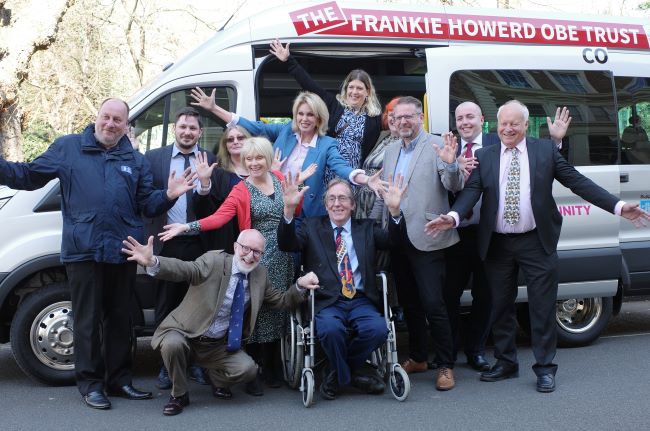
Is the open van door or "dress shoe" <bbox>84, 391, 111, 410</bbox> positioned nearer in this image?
"dress shoe" <bbox>84, 391, 111, 410</bbox>

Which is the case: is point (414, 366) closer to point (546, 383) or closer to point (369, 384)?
point (369, 384)

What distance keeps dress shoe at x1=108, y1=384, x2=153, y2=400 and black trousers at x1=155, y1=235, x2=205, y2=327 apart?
496 mm

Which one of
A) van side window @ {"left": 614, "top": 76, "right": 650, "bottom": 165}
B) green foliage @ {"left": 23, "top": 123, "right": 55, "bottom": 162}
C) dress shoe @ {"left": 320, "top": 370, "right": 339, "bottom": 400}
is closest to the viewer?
dress shoe @ {"left": 320, "top": 370, "right": 339, "bottom": 400}

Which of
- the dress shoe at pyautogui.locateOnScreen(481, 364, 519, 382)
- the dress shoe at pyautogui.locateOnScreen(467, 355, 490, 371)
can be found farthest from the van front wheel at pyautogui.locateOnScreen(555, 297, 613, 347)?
the dress shoe at pyautogui.locateOnScreen(481, 364, 519, 382)

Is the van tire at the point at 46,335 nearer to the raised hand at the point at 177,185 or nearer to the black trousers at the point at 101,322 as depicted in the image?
the black trousers at the point at 101,322

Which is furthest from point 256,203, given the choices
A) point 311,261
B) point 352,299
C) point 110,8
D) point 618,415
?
point 110,8

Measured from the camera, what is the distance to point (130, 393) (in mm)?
5684

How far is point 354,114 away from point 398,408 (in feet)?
7.49

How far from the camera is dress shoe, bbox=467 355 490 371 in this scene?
641cm

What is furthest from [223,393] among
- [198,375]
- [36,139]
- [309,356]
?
[36,139]

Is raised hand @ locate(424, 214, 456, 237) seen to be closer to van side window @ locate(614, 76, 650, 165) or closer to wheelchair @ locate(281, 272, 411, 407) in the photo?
wheelchair @ locate(281, 272, 411, 407)

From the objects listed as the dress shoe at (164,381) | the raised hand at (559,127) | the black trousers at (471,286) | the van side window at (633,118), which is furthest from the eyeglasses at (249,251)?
the van side window at (633,118)

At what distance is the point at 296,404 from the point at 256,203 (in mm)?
1407

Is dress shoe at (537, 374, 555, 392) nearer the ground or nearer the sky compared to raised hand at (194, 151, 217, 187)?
nearer the ground
